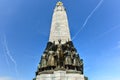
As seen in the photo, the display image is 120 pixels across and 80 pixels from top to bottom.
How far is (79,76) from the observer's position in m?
30.1

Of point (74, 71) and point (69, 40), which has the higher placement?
point (69, 40)

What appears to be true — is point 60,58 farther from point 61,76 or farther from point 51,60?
point 61,76

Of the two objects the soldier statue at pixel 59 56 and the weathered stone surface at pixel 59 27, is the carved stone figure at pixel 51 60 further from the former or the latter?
the weathered stone surface at pixel 59 27

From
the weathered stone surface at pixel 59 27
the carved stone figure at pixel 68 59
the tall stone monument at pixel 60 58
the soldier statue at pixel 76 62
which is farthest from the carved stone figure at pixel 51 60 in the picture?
the soldier statue at pixel 76 62

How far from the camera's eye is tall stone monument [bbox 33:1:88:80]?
29625mm

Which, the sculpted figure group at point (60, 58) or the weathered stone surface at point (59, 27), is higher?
the weathered stone surface at point (59, 27)

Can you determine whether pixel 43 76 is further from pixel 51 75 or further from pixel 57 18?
pixel 57 18

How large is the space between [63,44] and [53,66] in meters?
3.13

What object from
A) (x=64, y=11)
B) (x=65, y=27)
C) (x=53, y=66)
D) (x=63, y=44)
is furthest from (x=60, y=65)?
(x=64, y=11)

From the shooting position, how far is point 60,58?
30.4 meters

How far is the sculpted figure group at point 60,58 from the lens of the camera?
3006 cm

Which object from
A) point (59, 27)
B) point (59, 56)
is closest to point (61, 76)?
point (59, 56)

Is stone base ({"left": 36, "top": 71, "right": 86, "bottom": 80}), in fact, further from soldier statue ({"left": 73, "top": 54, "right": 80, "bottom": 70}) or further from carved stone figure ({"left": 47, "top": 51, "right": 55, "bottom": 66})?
carved stone figure ({"left": 47, "top": 51, "right": 55, "bottom": 66})

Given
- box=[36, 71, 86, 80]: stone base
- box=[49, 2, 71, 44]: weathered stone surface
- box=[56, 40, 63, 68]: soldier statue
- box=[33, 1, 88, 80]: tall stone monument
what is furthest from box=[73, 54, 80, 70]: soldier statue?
box=[49, 2, 71, 44]: weathered stone surface
